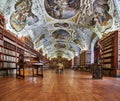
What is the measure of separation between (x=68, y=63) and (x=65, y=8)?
3356 centimetres

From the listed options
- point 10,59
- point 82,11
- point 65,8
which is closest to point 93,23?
point 82,11

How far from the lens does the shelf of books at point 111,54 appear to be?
9923 millimetres

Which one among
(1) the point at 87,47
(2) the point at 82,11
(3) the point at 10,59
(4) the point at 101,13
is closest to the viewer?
(3) the point at 10,59

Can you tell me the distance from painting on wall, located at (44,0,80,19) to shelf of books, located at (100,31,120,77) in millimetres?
4026

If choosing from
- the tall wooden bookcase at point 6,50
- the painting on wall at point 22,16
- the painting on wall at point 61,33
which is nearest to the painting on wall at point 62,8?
the painting on wall at point 22,16

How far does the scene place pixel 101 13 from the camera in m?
12.9

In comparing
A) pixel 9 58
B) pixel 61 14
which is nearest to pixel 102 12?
pixel 61 14

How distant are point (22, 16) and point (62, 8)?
3.64 meters

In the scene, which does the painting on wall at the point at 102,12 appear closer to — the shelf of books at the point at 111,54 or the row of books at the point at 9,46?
the shelf of books at the point at 111,54

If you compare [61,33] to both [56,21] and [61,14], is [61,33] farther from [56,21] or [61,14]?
[61,14]

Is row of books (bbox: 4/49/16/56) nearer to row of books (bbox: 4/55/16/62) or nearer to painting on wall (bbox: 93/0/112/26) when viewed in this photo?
row of books (bbox: 4/55/16/62)

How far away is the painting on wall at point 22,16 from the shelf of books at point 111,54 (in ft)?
20.6

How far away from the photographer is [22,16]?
12.8 m

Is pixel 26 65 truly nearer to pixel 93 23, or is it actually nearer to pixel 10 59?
pixel 10 59
